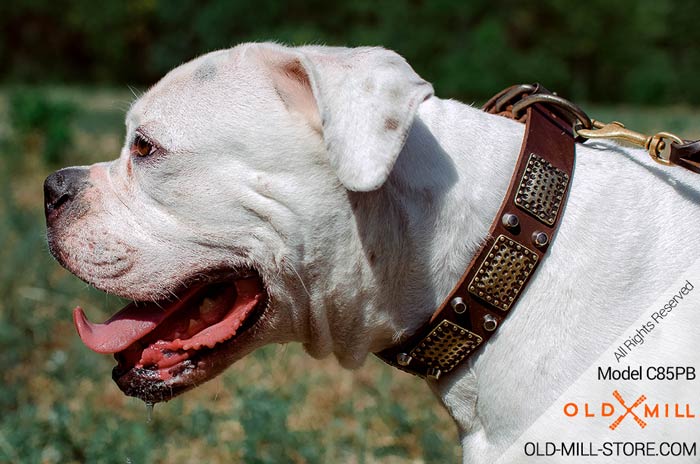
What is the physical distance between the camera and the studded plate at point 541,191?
91.0 inches

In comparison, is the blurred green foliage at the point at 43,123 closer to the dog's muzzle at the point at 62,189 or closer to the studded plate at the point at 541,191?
the dog's muzzle at the point at 62,189

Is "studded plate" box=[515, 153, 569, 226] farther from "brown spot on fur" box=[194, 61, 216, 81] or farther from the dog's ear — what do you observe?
"brown spot on fur" box=[194, 61, 216, 81]

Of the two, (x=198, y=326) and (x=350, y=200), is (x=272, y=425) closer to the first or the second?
(x=198, y=326)

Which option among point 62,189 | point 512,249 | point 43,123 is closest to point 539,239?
point 512,249

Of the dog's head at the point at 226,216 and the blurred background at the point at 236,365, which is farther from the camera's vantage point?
the blurred background at the point at 236,365

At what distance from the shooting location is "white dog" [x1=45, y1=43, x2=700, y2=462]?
7.50 feet

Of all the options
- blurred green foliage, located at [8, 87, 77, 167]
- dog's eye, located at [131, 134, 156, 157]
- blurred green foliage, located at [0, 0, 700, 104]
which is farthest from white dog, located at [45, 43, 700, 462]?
blurred green foliage, located at [0, 0, 700, 104]

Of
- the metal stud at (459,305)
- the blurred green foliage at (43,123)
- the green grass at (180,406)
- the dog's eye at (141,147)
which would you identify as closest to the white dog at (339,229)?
the dog's eye at (141,147)

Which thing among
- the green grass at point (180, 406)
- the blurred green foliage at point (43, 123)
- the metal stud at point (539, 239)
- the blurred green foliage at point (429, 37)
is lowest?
the blurred green foliage at point (429, 37)

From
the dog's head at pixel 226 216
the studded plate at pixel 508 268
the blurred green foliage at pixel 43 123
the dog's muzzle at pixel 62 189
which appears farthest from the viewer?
the blurred green foliage at pixel 43 123

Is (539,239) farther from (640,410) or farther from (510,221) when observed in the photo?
(640,410)

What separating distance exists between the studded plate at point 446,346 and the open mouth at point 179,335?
500 mm

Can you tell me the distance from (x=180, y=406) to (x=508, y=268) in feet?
8.35

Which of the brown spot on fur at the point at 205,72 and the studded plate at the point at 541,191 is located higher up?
the studded plate at the point at 541,191
